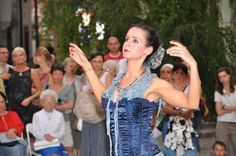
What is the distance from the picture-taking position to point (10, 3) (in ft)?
58.2

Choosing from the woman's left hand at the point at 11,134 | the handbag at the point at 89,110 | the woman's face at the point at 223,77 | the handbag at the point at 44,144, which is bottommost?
the handbag at the point at 44,144

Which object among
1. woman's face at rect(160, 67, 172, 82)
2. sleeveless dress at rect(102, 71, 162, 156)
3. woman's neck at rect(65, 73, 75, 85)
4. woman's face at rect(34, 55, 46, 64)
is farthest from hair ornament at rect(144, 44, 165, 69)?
woman's face at rect(34, 55, 46, 64)

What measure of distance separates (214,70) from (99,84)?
23.5ft

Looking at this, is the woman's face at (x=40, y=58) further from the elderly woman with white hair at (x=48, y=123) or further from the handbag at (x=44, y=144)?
the handbag at (x=44, y=144)

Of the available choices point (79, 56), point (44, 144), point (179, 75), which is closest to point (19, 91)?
point (44, 144)

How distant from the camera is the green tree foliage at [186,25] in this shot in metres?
11.9

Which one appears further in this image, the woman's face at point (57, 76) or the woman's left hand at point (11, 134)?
the woman's face at point (57, 76)

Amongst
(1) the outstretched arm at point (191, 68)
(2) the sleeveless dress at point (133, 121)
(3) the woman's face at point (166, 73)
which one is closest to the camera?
(1) the outstretched arm at point (191, 68)

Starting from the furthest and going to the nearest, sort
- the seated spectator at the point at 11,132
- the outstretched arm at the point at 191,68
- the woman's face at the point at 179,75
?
the woman's face at the point at 179,75 < the seated spectator at the point at 11,132 < the outstretched arm at the point at 191,68

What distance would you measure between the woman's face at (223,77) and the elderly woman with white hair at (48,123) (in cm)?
231

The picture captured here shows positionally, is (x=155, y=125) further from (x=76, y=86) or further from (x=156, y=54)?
(x=156, y=54)

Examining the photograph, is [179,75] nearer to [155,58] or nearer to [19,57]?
[19,57]

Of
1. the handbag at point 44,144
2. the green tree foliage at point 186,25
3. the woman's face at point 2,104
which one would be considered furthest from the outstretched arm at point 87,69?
the green tree foliage at point 186,25

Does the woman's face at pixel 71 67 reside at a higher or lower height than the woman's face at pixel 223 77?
higher
